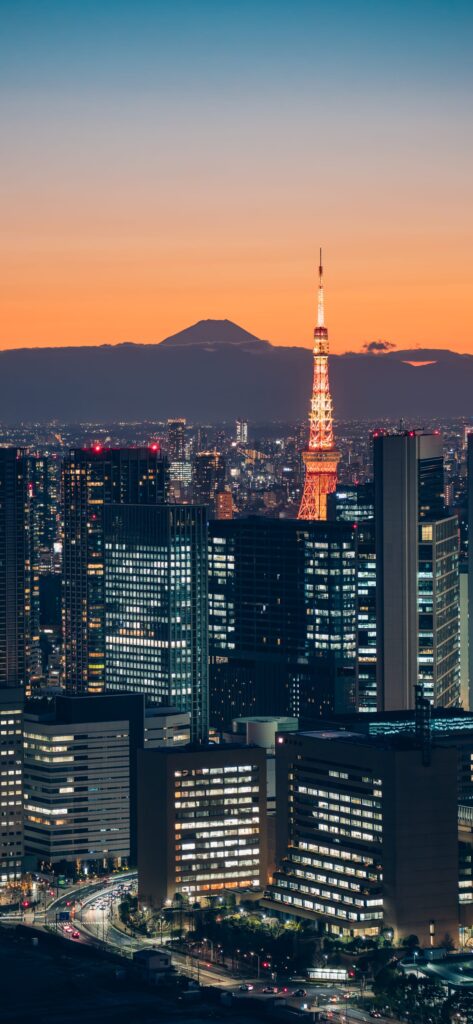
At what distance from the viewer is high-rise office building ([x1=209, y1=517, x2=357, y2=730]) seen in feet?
424

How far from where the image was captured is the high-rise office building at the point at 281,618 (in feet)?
424

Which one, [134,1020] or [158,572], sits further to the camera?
[158,572]

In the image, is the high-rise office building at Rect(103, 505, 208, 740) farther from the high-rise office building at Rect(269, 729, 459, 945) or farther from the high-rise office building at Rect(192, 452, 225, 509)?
the high-rise office building at Rect(192, 452, 225, 509)

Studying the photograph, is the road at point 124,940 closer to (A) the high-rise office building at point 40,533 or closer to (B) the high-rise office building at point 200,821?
(B) the high-rise office building at point 200,821

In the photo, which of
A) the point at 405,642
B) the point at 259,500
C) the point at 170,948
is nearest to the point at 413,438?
the point at 405,642

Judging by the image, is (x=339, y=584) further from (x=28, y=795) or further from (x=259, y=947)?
(x=259, y=947)

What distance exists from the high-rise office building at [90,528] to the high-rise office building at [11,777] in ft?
80.5

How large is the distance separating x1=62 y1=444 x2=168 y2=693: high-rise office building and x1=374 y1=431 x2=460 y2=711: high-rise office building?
1749 centimetres

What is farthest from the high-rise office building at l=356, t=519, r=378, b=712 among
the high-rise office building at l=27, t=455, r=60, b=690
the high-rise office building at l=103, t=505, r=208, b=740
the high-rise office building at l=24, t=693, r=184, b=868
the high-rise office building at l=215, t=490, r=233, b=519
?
the high-rise office building at l=215, t=490, r=233, b=519

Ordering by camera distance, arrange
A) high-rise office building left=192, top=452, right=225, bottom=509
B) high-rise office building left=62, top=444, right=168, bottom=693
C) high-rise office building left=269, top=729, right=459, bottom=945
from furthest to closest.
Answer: high-rise office building left=192, top=452, right=225, bottom=509 → high-rise office building left=62, top=444, right=168, bottom=693 → high-rise office building left=269, top=729, right=459, bottom=945

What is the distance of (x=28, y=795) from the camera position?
10475 cm

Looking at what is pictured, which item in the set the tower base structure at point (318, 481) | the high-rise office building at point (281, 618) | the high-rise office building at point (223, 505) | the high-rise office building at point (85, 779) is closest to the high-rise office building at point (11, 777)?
the high-rise office building at point (85, 779)

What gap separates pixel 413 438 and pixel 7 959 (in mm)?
35537

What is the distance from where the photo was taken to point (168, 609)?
396ft
